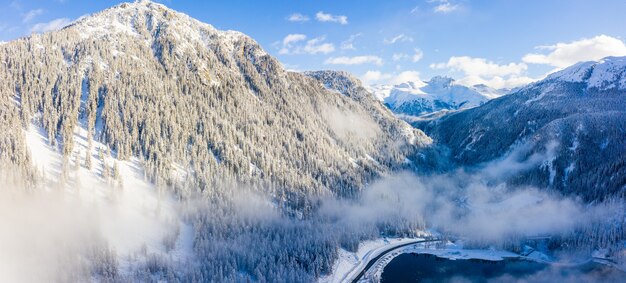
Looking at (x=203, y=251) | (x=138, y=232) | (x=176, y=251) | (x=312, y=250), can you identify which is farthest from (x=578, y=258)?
(x=138, y=232)

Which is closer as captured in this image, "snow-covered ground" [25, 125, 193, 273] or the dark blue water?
"snow-covered ground" [25, 125, 193, 273]

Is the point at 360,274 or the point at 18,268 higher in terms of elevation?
the point at 18,268

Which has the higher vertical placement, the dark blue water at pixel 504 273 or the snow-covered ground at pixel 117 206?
the snow-covered ground at pixel 117 206

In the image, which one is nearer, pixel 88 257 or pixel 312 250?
pixel 88 257

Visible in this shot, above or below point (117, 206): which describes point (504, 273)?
below

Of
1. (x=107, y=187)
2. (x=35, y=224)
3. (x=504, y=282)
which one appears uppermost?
(x=107, y=187)

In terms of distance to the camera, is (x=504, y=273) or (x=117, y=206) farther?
(x=504, y=273)

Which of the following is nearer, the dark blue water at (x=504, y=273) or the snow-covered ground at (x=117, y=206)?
the snow-covered ground at (x=117, y=206)

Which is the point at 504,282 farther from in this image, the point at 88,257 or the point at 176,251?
the point at 88,257
